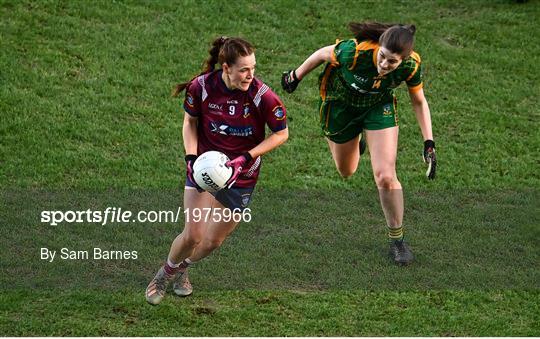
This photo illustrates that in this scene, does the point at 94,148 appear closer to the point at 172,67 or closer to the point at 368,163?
the point at 172,67

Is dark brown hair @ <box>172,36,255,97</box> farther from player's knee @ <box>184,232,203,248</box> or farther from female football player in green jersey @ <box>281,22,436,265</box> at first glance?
player's knee @ <box>184,232,203,248</box>

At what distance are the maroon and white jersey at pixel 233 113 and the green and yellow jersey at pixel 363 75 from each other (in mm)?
1078

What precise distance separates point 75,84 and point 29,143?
140 centimetres

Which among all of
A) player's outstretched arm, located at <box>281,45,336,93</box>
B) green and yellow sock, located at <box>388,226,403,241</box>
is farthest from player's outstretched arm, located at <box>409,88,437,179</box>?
green and yellow sock, located at <box>388,226,403,241</box>

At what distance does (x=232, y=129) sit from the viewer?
25.2ft

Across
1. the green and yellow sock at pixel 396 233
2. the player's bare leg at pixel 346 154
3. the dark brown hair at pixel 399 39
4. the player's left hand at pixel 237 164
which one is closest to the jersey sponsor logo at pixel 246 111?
the player's left hand at pixel 237 164

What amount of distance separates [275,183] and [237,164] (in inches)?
131

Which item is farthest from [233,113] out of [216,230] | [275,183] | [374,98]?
[275,183]

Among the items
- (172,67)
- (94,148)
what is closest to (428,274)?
(94,148)

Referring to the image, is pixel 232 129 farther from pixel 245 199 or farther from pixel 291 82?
pixel 291 82

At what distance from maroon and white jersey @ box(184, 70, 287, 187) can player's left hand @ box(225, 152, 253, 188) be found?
18 centimetres

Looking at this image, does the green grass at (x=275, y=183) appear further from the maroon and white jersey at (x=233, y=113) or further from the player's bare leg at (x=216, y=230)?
the maroon and white jersey at (x=233, y=113)

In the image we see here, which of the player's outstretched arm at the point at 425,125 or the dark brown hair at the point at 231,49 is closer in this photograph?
the dark brown hair at the point at 231,49

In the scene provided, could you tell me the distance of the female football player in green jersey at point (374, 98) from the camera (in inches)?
327
